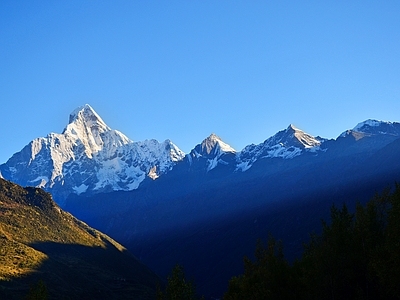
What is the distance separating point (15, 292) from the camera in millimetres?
197875

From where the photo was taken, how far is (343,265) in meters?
69.8

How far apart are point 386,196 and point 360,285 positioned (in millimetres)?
15911

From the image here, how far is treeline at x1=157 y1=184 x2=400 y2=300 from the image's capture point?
64500 millimetres

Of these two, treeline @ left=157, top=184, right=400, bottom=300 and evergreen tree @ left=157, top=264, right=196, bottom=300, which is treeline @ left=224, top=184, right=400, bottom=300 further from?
evergreen tree @ left=157, top=264, right=196, bottom=300

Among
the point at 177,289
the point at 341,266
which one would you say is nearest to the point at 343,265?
the point at 341,266

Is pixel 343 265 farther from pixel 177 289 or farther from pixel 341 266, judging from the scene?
pixel 177 289

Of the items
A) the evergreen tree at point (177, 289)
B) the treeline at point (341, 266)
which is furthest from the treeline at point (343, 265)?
the evergreen tree at point (177, 289)

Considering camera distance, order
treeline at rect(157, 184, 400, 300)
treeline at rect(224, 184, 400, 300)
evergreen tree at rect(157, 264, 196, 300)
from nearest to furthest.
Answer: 1. treeline at rect(224, 184, 400, 300)
2. treeline at rect(157, 184, 400, 300)
3. evergreen tree at rect(157, 264, 196, 300)

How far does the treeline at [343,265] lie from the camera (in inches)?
2527

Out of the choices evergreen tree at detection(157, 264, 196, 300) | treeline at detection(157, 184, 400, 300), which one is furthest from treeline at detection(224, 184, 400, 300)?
evergreen tree at detection(157, 264, 196, 300)

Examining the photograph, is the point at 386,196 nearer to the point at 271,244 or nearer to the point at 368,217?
the point at 368,217

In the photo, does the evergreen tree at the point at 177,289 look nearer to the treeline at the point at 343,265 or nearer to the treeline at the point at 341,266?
the treeline at the point at 341,266

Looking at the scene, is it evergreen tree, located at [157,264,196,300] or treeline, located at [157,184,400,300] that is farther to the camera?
evergreen tree, located at [157,264,196,300]

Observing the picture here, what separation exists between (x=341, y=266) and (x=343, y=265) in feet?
1.20
